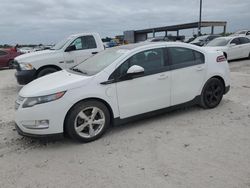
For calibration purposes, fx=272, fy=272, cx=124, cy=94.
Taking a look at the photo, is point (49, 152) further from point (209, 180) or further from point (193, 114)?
point (193, 114)

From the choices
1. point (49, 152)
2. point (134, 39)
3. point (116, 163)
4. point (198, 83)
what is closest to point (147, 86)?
point (198, 83)

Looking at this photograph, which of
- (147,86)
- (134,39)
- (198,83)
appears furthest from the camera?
(134,39)

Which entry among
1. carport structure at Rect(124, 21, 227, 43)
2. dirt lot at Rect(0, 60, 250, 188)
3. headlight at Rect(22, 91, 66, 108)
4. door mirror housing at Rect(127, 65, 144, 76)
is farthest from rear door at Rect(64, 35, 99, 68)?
carport structure at Rect(124, 21, 227, 43)

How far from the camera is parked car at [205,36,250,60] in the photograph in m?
14.5

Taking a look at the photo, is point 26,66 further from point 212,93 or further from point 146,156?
point 146,156

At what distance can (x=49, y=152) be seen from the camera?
427 centimetres

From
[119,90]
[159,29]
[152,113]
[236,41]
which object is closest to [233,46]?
[236,41]

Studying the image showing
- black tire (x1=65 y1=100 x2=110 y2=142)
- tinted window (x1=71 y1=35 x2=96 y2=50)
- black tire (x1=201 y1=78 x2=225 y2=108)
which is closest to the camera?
black tire (x1=65 y1=100 x2=110 y2=142)

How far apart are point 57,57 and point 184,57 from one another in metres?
5.12

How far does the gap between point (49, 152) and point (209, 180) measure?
242 centimetres

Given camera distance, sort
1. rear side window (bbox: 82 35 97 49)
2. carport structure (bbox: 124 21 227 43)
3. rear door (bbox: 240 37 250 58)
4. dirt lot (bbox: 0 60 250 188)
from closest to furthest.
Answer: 1. dirt lot (bbox: 0 60 250 188)
2. rear side window (bbox: 82 35 97 49)
3. rear door (bbox: 240 37 250 58)
4. carport structure (bbox: 124 21 227 43)

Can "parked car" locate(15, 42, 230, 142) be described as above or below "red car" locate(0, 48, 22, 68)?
above

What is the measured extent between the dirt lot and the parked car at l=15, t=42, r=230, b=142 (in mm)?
309

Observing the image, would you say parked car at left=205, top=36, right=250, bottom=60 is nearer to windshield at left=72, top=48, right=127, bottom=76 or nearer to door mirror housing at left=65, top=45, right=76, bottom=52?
door mirror housing at left=65, top=45, right=76, bottom=52
